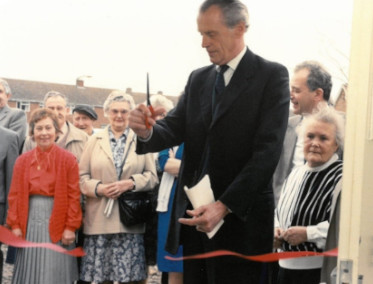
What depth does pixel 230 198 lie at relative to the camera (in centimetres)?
186

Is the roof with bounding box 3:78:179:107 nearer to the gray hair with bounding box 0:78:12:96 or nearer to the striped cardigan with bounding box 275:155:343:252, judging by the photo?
the gray hair with bounding box 0:78:12:96

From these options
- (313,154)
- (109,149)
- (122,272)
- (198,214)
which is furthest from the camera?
(122,272)

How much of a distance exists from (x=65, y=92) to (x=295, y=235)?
926 millimetres

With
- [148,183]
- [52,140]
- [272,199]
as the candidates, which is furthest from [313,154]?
[52,140]

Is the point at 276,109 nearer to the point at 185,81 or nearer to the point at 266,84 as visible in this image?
the point at 266,84

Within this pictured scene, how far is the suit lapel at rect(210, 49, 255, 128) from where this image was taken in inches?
75.1

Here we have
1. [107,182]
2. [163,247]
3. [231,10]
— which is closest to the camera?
[231,10]

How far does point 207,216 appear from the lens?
6.07ft

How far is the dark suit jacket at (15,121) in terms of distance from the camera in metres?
2.52

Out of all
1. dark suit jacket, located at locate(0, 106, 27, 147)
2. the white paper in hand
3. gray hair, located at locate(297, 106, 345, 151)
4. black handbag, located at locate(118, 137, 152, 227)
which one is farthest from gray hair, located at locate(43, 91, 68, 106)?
gray hair, located at locate(297, 106, 345, 151)

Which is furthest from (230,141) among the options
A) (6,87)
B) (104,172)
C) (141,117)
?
(104,172)

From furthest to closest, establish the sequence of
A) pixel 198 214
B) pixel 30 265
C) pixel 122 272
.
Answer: pixel 122 272, pixel 30 265, pixel 198 214

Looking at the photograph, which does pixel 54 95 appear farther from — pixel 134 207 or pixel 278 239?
pixel 278 239

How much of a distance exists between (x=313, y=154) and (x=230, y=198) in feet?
1.34
